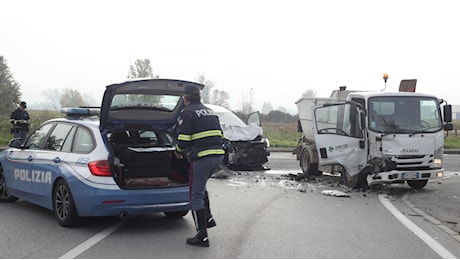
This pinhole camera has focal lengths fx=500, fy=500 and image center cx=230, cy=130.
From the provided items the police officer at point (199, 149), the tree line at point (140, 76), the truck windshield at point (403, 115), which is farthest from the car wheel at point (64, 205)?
the tree line at point (140, 76)

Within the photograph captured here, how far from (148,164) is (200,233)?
1.65 meters

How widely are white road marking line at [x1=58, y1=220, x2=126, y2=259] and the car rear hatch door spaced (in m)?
1.31

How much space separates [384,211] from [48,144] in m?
5.51

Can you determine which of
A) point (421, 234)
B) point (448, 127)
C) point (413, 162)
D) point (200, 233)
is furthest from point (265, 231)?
point (448, 127)

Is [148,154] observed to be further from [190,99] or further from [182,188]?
[190,99]

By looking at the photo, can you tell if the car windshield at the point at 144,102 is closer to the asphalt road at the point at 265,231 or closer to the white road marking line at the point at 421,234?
the asphalt road at the point at 265,231

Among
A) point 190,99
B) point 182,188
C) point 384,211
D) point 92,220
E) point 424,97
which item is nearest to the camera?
point 190,99

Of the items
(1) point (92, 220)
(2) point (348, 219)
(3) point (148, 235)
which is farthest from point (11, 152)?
(2) point (348, 219)

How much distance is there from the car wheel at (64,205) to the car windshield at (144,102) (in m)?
1.23

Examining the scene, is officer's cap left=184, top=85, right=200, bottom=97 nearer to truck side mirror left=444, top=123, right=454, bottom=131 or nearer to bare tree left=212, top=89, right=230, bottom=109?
truck side mirror left=444, top=123, right=454, bottom=131

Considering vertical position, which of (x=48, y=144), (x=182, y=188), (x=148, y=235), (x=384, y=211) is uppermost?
(x=48, y=144)

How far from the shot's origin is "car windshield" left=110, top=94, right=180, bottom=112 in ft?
22.2

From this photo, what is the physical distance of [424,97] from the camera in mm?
10906

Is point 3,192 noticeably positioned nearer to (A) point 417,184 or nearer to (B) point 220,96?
(A) point 417,184
